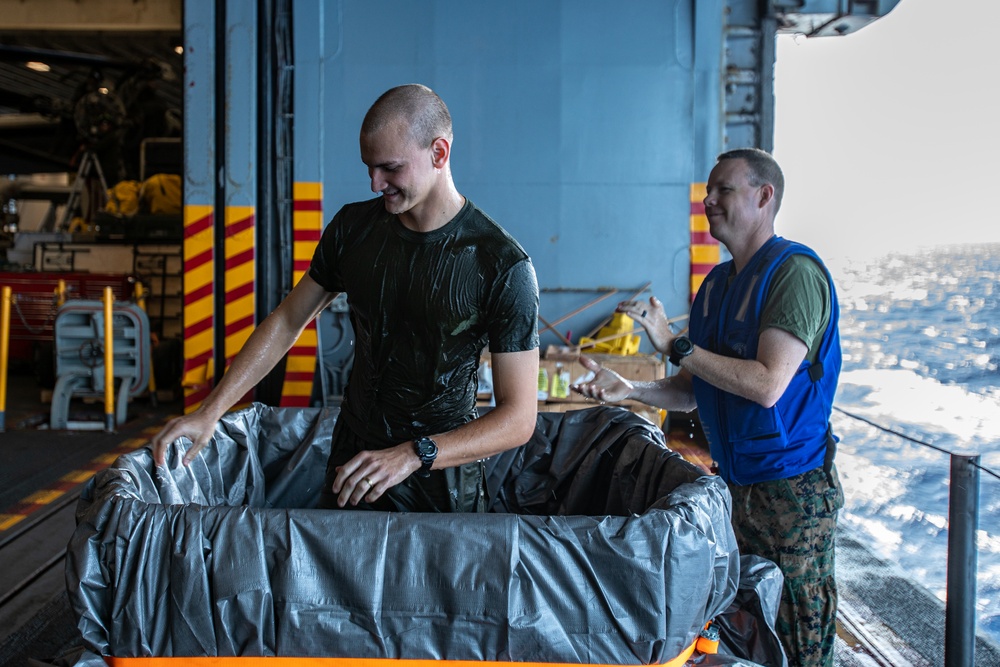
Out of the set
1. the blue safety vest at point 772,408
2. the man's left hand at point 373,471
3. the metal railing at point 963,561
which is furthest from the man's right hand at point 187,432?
the metal railing at point 963,561

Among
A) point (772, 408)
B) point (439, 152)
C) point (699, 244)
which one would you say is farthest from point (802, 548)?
point (699, 244)

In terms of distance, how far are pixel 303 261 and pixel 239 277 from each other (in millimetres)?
455

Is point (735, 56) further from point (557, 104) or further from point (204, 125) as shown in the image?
point (204, 125)

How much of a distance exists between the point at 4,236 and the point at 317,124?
415 inches

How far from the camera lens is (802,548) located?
209cm

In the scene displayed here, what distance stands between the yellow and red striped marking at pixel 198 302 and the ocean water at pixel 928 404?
167 inches

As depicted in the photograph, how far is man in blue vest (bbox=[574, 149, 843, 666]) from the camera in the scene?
2.00 metres

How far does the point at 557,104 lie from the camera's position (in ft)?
16.9

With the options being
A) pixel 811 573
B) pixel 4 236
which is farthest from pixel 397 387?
pixel 4 236

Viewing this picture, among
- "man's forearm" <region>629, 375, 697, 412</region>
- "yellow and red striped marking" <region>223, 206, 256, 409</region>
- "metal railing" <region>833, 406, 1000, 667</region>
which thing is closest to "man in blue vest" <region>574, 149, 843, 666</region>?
"man's forearm" <region>629, 375, 697, 412</region>

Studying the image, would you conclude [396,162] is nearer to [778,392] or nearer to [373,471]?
[373,471]

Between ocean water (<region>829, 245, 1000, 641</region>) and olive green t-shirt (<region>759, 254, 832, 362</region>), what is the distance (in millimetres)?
3188

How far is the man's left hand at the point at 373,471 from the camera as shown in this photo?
1.66 metres

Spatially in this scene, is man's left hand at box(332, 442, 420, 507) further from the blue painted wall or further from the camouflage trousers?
the blue painted wall
